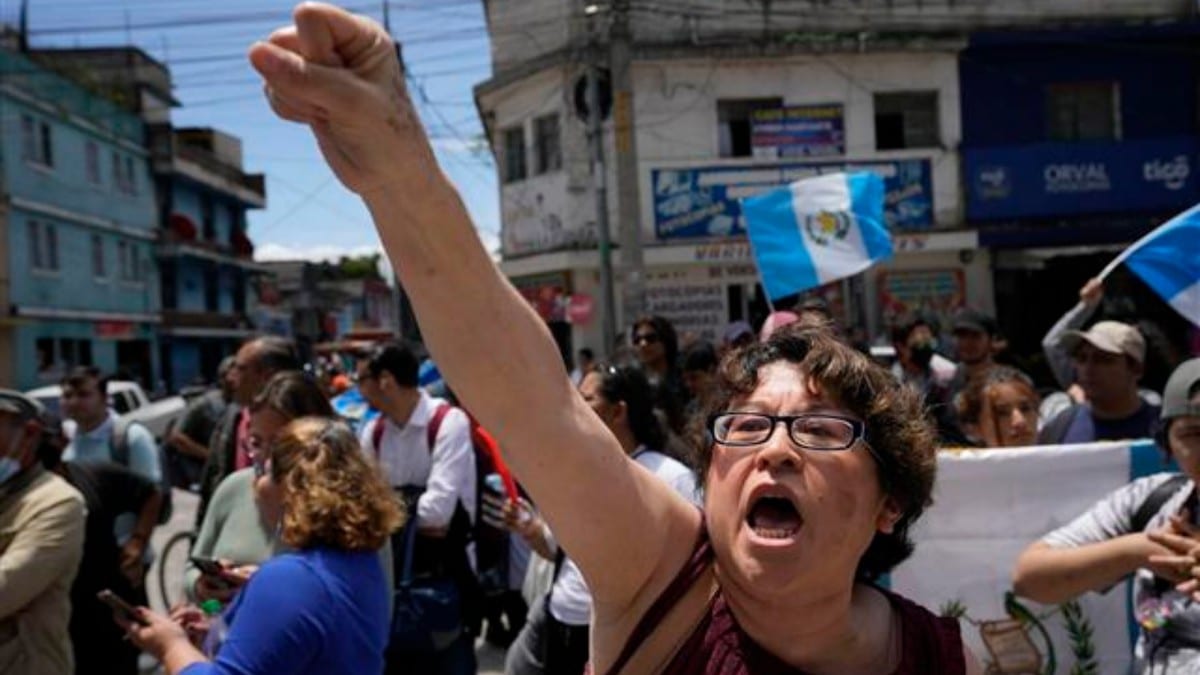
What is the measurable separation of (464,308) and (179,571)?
8281 mm

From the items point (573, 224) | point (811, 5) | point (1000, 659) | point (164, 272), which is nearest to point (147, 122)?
point (164, 272)

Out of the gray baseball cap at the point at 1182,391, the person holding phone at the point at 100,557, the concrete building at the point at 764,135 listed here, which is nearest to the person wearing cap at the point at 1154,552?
the gray baseball cap at the point at 1182,391

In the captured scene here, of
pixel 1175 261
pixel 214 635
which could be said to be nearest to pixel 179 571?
pixel 214 635

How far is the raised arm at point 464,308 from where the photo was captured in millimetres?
1217

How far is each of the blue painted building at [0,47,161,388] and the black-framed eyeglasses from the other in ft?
91.1

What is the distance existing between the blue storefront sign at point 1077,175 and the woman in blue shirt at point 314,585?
18805mm

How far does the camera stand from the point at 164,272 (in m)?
37.1

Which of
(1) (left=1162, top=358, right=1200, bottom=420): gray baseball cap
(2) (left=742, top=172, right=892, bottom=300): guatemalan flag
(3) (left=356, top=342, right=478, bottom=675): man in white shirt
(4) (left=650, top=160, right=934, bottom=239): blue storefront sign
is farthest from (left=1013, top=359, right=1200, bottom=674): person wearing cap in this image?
(4) (left=650, top=160, right=934, bottom=239): blue storefront sign

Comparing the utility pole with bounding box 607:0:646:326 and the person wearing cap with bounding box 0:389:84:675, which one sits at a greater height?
the utility pole with bounding box 607:0:646:326

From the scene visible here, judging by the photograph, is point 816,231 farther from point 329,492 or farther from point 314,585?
point 314,585

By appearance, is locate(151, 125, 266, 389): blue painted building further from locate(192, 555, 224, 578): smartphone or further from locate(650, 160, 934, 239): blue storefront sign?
locate(192, 555, 224, 578): smartphone

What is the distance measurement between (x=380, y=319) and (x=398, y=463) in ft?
224

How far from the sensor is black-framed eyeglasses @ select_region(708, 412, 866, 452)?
5.51 feet

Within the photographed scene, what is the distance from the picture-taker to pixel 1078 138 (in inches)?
813
